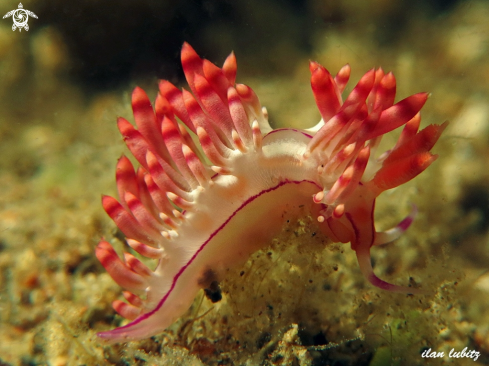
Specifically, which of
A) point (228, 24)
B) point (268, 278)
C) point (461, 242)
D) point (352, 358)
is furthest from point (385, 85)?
point (228, 24)

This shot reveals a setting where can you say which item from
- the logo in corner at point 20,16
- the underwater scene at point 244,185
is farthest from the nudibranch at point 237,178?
the logo in corner at point 20,16

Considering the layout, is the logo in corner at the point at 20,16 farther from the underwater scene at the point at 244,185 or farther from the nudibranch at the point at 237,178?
the nudibranch at the point at 237,178

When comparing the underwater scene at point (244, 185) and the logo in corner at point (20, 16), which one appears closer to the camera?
the underwater scene at point (244, 185)

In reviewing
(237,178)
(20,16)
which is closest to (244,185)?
(237,178)

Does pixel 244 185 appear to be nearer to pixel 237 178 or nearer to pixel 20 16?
pixel 237 178

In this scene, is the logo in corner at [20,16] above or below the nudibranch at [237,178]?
above

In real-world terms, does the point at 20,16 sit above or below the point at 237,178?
above

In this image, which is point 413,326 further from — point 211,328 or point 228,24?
point 228,24
